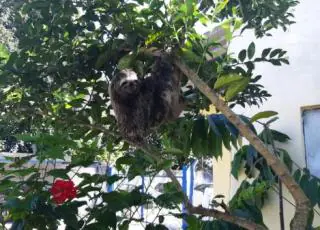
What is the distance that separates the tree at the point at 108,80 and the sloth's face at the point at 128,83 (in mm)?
45

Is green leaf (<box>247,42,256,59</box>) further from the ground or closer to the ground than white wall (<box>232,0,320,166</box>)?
closer to the ground

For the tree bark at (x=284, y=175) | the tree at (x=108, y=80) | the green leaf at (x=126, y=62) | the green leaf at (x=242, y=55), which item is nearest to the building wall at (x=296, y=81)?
the tree at (x=108, y=80)

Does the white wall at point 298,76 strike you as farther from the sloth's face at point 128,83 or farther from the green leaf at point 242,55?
the sloth's face at point 128,83

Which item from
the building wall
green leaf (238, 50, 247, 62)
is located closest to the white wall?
the building wall

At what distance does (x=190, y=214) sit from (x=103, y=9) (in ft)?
2.14

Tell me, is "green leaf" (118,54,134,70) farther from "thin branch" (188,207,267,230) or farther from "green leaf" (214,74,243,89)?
"thin branch" (188,207,267,230)

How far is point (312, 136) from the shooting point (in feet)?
7.71

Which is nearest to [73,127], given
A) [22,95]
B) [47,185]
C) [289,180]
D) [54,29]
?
[22,95]

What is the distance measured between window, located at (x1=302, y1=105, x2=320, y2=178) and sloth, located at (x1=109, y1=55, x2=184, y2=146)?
4.59 feet

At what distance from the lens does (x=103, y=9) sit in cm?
119

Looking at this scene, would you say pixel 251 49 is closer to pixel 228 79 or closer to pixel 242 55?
pixel 242 55

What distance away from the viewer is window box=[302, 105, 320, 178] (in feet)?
7.58

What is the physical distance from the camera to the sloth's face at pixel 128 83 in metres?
1.07

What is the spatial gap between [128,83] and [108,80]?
0.93 ft
